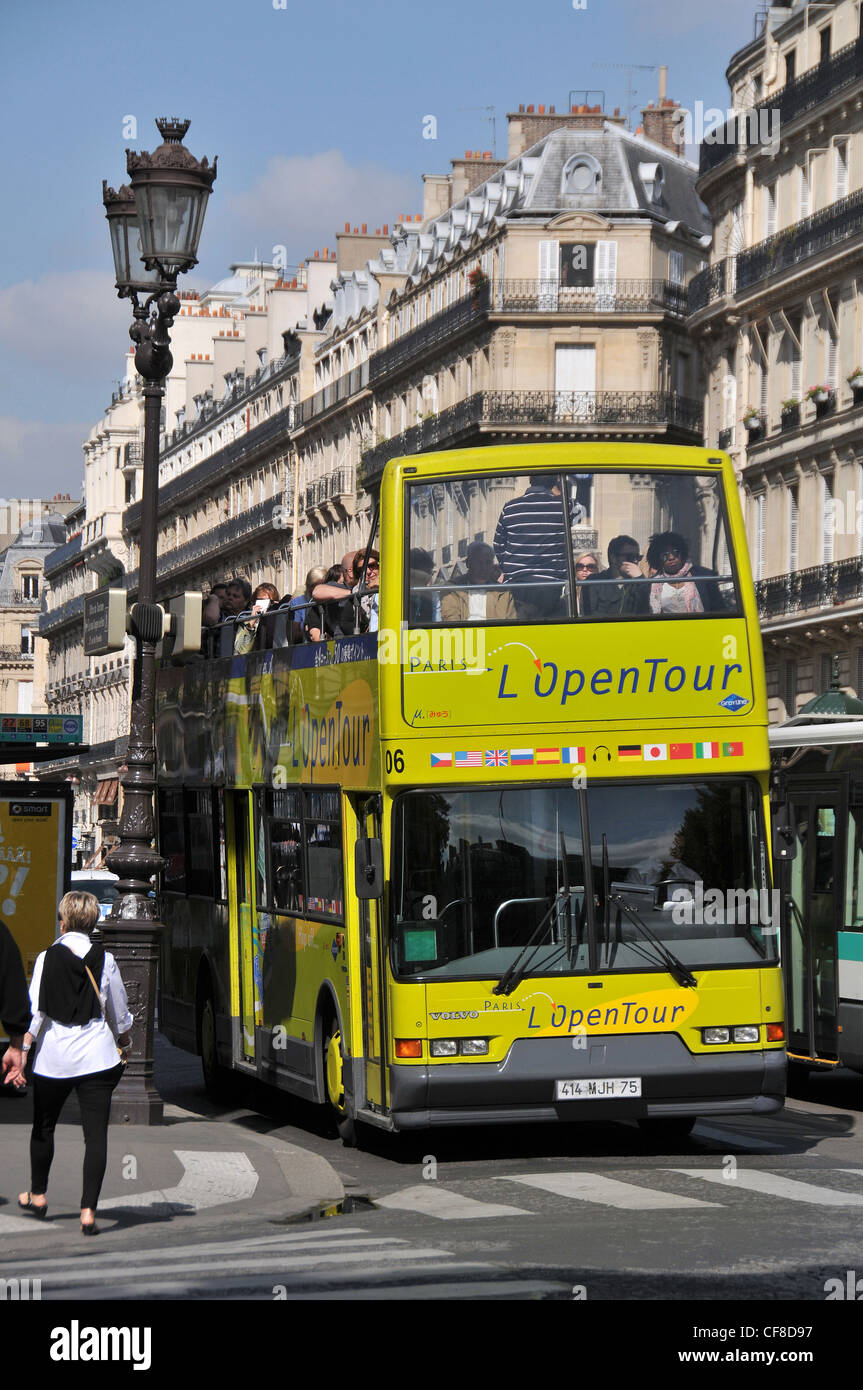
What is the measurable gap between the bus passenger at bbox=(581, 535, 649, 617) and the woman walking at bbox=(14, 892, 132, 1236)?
388cm

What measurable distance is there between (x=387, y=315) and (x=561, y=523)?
6019 cm

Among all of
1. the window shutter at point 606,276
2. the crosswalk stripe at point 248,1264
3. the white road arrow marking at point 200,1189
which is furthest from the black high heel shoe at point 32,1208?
the window shutter at point 606,276

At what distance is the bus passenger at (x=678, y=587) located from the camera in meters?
14.0

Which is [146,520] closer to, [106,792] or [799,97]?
[799,97]

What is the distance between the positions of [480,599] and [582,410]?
4847cm

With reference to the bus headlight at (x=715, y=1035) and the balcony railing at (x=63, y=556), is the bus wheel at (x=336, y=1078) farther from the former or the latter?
the balcony railing at (x=63, y=556)

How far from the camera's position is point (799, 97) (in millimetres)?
47625
